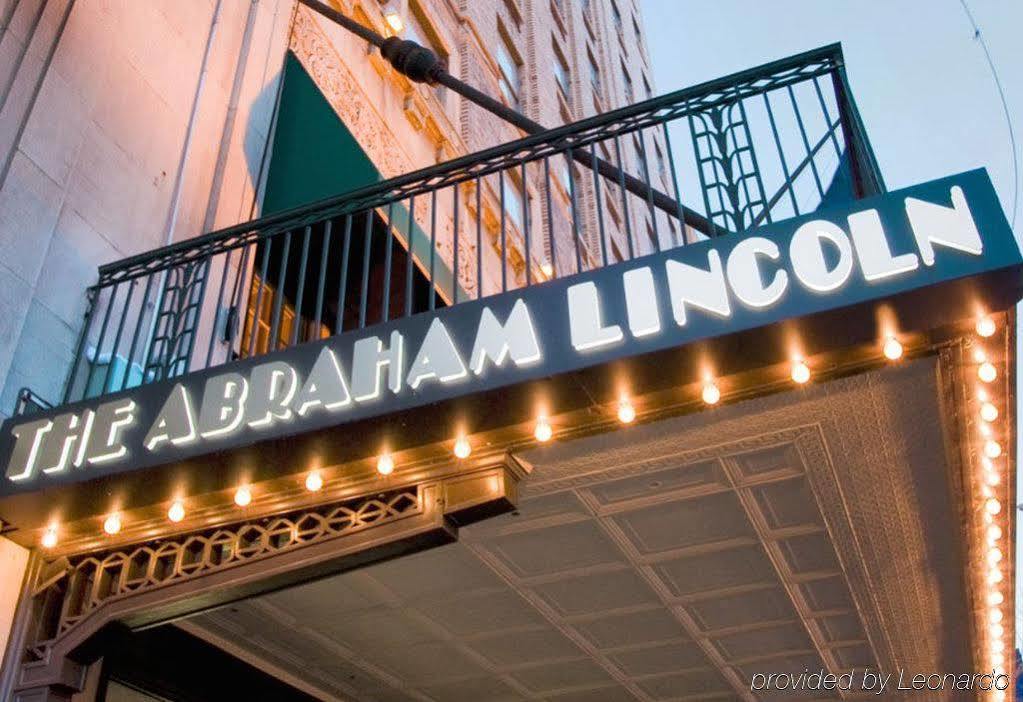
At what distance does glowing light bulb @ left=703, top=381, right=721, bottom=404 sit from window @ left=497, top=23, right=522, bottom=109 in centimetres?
1478

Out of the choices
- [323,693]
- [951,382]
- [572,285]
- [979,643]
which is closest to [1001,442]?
[951,382]

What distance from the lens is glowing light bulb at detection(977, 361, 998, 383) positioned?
457 cm

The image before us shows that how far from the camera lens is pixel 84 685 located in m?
5.54

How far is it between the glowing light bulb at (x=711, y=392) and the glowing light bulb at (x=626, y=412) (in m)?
0.39

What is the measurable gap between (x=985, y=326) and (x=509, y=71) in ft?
54.7

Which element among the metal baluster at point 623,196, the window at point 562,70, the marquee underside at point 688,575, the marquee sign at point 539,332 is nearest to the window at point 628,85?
the window at point 562,70

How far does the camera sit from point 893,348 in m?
4.36

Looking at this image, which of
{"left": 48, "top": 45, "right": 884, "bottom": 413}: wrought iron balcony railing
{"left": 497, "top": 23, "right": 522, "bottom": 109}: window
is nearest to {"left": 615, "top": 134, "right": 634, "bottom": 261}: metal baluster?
{"left": 48, "top": 45, "right": 884, "bottom": 413}: wrought iron balcony railing

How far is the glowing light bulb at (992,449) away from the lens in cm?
515

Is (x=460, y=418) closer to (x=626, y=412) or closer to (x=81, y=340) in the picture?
(x=626, y=412)

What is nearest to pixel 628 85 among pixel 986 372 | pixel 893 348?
pixel 986 372

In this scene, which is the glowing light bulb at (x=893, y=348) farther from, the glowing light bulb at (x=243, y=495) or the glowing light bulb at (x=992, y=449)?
the glowing light bulb at (x=243, y=495)

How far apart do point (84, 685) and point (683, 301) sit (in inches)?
165

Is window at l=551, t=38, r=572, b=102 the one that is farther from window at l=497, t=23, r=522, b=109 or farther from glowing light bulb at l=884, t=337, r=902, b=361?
glowing light bulb at l=884, t=337, r=902, b=361
